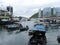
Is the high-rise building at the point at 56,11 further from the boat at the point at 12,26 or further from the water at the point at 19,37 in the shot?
the boat at the point at 12,26

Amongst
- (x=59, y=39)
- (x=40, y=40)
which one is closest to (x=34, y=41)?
(x=40, y=40)

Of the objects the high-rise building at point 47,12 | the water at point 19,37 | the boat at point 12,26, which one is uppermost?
the high-rise building at point 47,12

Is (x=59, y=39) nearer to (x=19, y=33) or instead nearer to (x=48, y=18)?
(x=48, y=18)

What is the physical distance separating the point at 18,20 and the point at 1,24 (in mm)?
1245

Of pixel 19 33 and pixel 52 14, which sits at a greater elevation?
pixel 52 14

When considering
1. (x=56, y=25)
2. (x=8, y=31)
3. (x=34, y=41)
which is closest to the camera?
(x=34, y=41)

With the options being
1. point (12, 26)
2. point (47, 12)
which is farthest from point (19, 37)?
point (47, 12)

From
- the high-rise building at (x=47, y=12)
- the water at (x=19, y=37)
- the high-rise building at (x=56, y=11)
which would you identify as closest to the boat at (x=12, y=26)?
the water at (x=19, y=37)

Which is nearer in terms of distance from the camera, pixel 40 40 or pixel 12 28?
pixel 40 40

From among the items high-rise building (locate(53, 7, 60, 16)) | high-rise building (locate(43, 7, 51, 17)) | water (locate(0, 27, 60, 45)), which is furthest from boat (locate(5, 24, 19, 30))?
high-rise building (locate(53, 7, 60, 16))

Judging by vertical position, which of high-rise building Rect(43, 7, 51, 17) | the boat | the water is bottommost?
the water

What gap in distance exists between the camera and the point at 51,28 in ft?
30.3

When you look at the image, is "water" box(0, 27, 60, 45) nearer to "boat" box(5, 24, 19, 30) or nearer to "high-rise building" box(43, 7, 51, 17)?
"boat" box(5, 24, 19, 30)

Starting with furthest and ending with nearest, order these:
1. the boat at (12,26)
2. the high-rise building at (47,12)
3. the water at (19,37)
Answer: the boat at (12,26) → the high-rise building at (47,12) → the water at (19,37)
